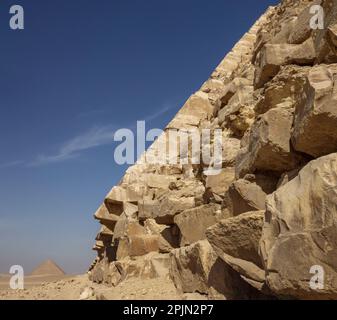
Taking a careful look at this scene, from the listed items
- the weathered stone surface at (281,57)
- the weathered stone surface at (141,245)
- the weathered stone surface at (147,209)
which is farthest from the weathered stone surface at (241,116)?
the weathered stone surface at (141,245)

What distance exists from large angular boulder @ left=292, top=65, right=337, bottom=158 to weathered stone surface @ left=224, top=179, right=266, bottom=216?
95 centimetres

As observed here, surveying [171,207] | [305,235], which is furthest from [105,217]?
[305,235]

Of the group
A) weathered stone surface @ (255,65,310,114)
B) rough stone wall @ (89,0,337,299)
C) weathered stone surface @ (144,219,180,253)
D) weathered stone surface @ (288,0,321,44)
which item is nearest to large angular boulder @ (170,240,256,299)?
rough stone wall @ (89,0,337,299)

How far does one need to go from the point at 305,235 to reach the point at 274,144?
4.53ft

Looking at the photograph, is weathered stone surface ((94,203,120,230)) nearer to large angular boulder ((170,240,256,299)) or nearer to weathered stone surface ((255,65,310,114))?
large angular boulder ((170,240,256,299))

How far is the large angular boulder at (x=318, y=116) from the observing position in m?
3.31

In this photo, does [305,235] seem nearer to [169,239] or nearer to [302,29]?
[302,29]

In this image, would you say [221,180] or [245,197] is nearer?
[245,197]

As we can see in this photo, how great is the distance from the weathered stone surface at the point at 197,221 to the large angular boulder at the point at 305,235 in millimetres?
2793

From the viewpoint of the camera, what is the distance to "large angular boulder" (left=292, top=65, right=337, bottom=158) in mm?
3307

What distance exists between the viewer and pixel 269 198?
149 inches

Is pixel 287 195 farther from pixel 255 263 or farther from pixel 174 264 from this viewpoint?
pixel 174 264
